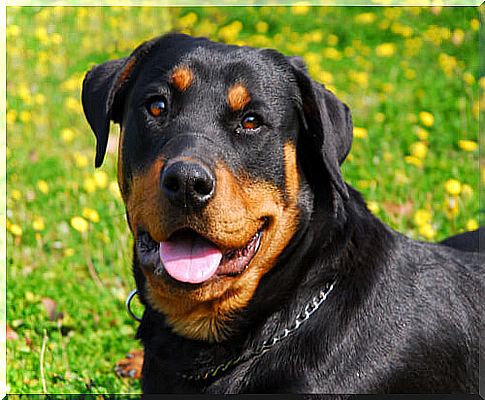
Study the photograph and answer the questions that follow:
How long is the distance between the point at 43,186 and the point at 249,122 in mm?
3068

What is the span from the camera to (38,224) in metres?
5.52

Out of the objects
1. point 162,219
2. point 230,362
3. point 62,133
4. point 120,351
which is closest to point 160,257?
point 162,219

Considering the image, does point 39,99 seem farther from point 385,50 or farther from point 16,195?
point 385,50

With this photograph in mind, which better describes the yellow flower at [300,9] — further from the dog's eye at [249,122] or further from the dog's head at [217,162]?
the dog's eye at [249,122]

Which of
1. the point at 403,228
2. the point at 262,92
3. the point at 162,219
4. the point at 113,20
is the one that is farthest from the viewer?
the point at 113,20

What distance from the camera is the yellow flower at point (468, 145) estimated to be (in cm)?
662

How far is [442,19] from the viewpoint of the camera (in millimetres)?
9688

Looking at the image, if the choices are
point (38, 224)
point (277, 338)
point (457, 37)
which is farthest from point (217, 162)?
point (457, 37)

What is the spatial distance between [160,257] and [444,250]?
139 cm

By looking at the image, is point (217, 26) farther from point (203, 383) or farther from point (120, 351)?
point (203, 383)

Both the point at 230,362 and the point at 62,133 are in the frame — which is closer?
the point at 230,362

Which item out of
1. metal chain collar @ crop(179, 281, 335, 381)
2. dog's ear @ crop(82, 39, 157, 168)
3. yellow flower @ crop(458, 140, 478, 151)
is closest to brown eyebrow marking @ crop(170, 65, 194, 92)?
dog's ear @ crop(82, 39, 157, 168)

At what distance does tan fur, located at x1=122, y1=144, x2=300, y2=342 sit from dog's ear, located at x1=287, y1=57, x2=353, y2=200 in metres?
0.15

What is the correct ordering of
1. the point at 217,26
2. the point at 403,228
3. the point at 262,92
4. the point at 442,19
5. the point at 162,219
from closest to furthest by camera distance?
the point at 162,219 < the point at 262,92 < the point at 403,228 < the point at 442,19 < the point at 217,26
